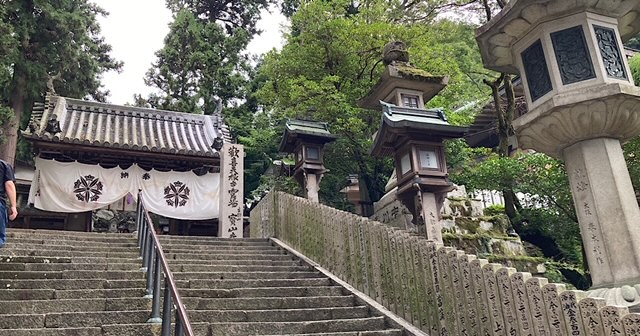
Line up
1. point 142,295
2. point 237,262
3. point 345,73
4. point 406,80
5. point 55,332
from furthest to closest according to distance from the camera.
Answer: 1. point 345,73
2. point 406,80
3. point 237,262
4. point 142,295
5. point 55,332

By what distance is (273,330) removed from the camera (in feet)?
18.3

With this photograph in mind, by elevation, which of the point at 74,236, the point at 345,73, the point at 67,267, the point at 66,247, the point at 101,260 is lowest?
the point at 67,267

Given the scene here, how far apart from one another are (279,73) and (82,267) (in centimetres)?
1159

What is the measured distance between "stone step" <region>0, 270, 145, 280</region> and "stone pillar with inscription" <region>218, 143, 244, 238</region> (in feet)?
15.7

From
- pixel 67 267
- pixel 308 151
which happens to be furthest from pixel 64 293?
pixel 308 151

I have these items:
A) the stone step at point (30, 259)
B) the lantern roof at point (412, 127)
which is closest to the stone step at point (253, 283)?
the stone step at point (30, 259)

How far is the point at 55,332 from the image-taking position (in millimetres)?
4746

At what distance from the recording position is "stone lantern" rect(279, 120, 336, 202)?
11711 millimetres

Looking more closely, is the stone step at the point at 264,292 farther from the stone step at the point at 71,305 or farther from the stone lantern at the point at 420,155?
the stone lantern at the point at 420,155

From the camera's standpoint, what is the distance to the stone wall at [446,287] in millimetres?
3803

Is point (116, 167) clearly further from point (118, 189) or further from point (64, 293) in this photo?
point (64, 293)

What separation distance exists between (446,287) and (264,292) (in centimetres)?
275

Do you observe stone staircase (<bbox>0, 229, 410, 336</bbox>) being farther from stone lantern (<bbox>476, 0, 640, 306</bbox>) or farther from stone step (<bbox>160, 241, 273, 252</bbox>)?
stone lantern (<bbox>476, 0, 640, 306</bbox>)

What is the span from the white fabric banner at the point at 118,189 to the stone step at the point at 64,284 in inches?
315
